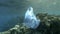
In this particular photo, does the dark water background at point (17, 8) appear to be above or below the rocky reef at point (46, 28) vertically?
above

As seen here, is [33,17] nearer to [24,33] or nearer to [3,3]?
[24,33]

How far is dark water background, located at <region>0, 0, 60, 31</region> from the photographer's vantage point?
358 cm

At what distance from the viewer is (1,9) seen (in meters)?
4.35

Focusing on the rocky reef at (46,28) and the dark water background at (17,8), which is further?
the dark water background at (17,8)

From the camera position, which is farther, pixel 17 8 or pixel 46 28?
pixel 17 8

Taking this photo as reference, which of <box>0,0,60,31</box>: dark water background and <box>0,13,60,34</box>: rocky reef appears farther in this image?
<box>0,0,60,31</box>: dark water background

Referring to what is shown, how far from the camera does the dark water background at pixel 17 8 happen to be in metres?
3.58

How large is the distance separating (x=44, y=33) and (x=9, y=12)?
2071 millimetres

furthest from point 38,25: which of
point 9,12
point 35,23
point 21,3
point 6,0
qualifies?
point 6,0

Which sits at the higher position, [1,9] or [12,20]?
[1,9]

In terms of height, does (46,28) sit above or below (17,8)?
below

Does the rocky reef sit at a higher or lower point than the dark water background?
lower

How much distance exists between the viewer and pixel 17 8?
14.7ft

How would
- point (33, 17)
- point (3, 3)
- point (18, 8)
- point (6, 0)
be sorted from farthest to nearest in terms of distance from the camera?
point (6, 0), point (3, 3), point (18, 8), point (33, 17)
